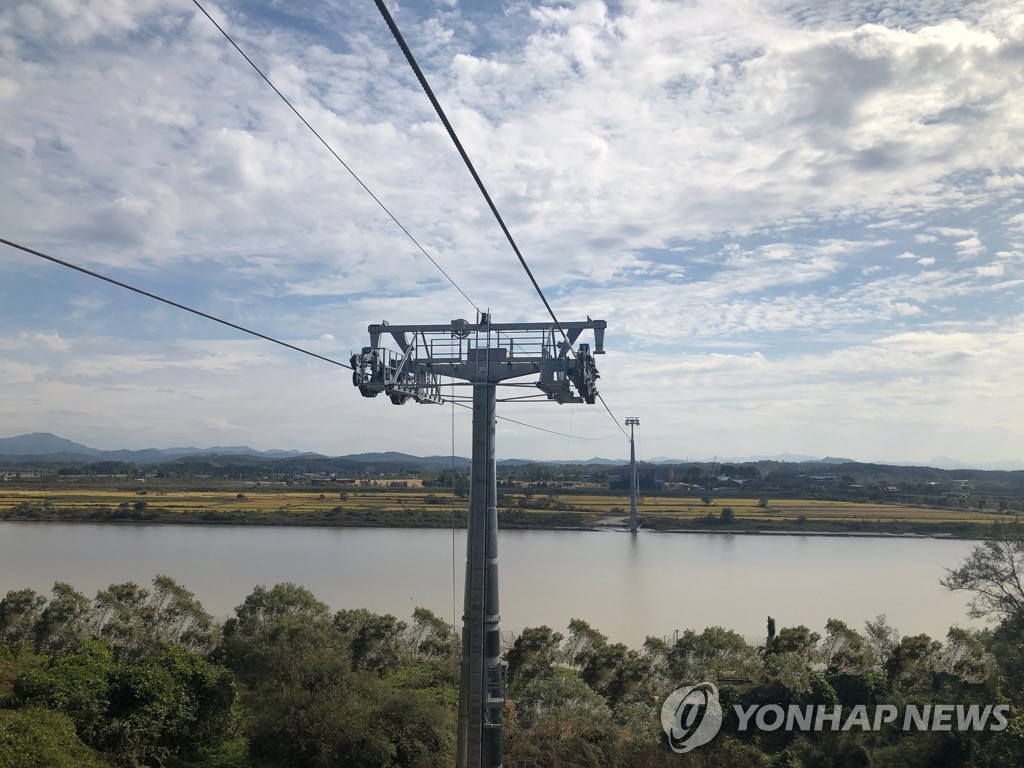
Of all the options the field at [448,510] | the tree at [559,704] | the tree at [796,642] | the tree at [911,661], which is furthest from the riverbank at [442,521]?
the tree at [559,704]

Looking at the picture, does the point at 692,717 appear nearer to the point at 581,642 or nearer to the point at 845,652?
the point at 845,652

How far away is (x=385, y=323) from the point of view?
6.10 meters

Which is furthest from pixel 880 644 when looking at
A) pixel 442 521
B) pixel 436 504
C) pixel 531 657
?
pixel 436 504

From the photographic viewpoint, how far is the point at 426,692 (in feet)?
30.8

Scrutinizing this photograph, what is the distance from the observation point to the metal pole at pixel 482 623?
19.0 feet

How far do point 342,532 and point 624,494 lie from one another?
27.4 meters

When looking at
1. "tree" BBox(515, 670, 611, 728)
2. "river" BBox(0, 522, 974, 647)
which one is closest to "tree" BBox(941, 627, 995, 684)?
"tree" BBox(515, 670, 611, 728)

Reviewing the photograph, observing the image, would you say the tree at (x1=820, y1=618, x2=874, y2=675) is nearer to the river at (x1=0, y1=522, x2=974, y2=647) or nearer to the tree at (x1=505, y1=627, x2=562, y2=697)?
the river at (x1=0, y1=522, x2=974, y2=647)

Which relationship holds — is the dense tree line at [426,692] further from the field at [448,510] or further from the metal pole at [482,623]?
the field at [448,510]

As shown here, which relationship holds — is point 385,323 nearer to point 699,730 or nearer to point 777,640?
point 699,730

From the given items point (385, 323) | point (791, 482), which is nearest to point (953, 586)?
point (385, 323)

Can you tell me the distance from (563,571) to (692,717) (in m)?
16.2

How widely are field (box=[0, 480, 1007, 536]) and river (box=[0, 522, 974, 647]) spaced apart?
219 cm

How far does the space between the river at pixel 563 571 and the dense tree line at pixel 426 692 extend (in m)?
3.90
